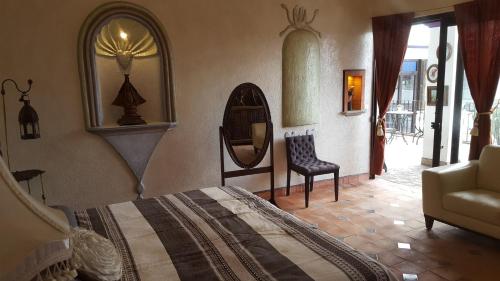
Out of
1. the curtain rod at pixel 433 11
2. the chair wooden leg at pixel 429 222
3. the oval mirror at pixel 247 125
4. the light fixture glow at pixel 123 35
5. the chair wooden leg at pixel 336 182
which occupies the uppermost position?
the curtain rod at pixel 433 11

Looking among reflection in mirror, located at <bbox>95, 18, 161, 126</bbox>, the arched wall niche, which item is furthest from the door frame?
reflection in mirror, located at <bbox>95, 18, 161, 126</bbox>

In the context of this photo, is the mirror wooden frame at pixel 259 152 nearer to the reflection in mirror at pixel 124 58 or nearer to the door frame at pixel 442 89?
the reflection in mirror at pixel 124 58

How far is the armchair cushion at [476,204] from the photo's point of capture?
2.79 m

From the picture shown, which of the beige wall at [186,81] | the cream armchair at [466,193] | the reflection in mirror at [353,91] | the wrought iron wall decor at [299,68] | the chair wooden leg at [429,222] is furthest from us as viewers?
the reflection in mirror at [353,91]

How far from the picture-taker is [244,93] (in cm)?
389

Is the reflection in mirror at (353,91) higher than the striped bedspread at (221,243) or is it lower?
higher

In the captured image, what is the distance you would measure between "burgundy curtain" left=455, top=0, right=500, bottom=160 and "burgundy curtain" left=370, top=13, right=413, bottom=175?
2.47 feet

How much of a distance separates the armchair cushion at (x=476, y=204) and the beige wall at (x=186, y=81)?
5.99 ft

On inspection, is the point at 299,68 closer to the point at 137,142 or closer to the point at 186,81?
the point at 186,81

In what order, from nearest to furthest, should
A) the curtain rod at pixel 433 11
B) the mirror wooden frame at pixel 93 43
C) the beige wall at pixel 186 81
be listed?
the beige wall at pixel 186 81 < the mirror wooden frame at pixel 93 43 < the curtain rod at pixel 433 11

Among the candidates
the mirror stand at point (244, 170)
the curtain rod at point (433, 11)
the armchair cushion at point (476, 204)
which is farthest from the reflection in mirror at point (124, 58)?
the curtain rod at point (433, 11)

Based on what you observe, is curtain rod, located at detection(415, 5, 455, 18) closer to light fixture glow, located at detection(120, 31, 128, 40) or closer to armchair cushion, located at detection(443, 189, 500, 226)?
armchair cushion, located at detection(443, 189, 500, 226)

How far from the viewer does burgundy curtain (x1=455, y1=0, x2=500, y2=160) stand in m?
3.46

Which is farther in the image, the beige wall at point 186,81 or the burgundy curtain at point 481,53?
the burgundy curtain at point 481,53
